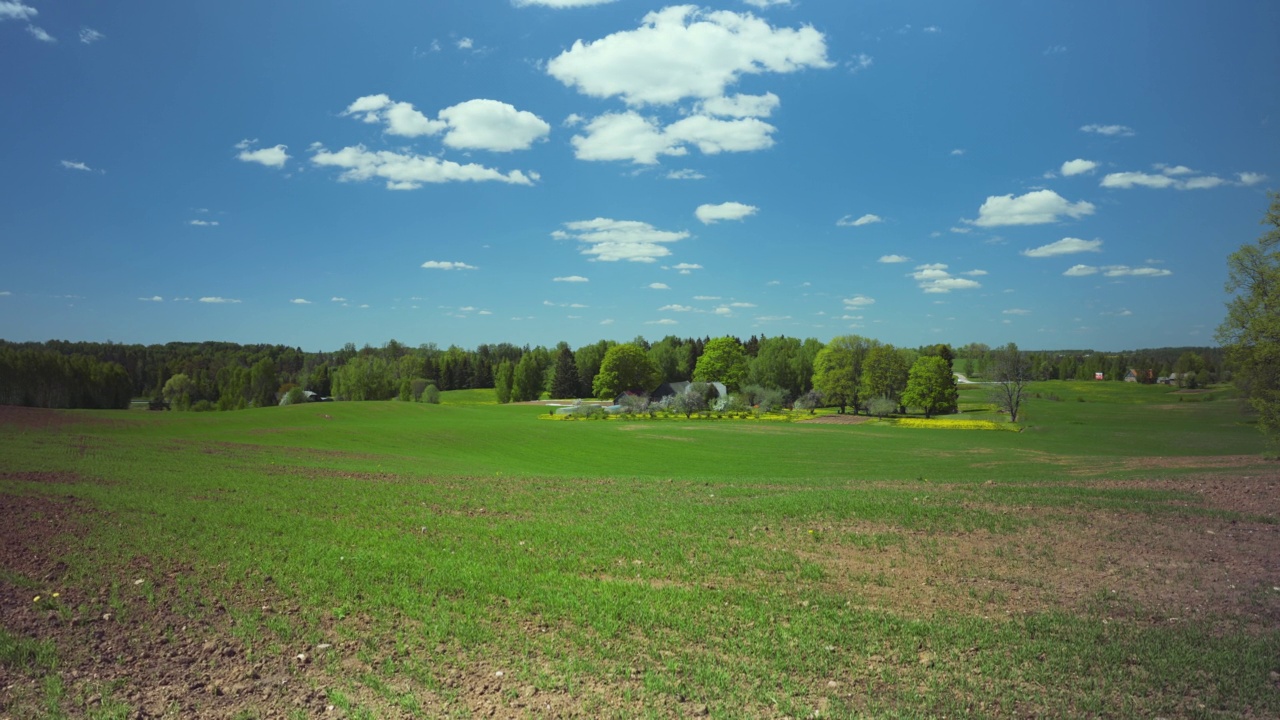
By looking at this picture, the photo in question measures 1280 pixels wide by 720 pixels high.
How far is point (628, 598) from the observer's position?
9.58 meters

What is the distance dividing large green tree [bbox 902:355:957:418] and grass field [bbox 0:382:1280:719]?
65658 millimetres

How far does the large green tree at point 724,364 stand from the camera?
10788 cm

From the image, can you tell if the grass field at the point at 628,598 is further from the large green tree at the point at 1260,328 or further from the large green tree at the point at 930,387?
the large green tree at the point at 930,387

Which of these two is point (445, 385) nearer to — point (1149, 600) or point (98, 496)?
point (98, 496)

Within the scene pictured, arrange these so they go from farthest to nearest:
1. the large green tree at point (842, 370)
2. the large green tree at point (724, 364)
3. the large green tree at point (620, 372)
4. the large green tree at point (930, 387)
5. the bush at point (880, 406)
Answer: the large green tree at point (724, 364), the large green tree at point (620, 372), the large green tree at point (842, 370), the large green tree at point (930, 387), the bush at point (880, 406)

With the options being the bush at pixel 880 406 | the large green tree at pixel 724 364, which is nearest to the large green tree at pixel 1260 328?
the bush at pixel 880 406

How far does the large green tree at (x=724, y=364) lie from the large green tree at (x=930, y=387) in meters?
29.5

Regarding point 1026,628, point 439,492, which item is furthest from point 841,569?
point 439,492

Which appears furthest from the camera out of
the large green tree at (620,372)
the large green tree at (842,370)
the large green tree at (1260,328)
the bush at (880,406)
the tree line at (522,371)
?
the large green tree at (620,372)

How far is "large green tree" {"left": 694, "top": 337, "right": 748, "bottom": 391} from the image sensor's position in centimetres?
10788

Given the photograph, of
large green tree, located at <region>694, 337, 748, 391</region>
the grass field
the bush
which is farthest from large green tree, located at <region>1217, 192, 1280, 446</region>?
large green tree, located at <region>694, 337, 748, 391</region>

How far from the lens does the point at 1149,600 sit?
9.85 meters

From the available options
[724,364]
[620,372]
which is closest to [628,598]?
[620,372]

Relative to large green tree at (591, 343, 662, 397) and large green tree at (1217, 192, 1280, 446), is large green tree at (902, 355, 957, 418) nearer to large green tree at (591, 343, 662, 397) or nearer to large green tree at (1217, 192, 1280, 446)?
large green tree at (591, 343, 662, 397)
